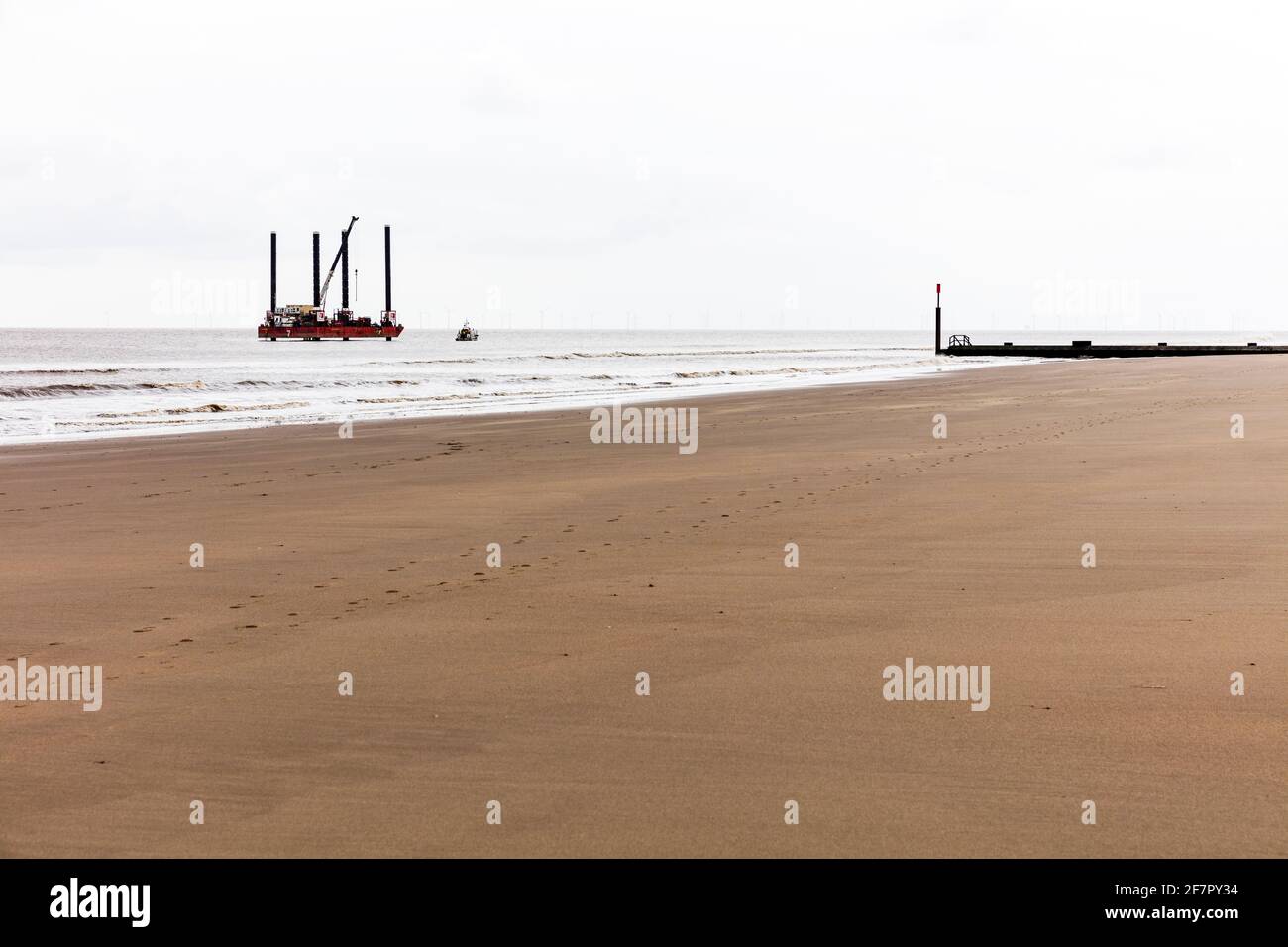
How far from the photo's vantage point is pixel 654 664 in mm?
6680

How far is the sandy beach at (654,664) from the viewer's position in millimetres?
4566

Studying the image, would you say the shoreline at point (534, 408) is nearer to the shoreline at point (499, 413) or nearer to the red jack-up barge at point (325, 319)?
the shoreline at point (499, 413)

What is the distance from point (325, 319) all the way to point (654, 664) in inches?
6758

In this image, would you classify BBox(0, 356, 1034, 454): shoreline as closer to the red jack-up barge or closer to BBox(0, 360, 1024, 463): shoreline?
BBox(0, 360, 1024, 463): shoreline

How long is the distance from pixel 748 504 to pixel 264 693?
731cm

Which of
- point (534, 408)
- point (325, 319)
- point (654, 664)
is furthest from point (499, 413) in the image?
point (325, 319)

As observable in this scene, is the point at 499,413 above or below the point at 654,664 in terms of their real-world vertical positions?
above

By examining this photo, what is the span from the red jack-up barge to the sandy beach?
16047 centimetres

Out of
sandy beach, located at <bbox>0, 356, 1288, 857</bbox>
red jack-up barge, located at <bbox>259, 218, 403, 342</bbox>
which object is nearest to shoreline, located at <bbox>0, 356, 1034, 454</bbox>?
sandy beach, located at <bbox>0, 356, 1288, 857</bbox>

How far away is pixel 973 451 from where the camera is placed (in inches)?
702

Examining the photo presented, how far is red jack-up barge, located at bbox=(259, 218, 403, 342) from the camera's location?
170m

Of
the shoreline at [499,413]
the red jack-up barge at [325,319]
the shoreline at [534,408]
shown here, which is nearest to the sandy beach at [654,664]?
the shoreline at [499,413]

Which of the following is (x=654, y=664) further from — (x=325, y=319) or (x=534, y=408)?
(x=325, y=319)
